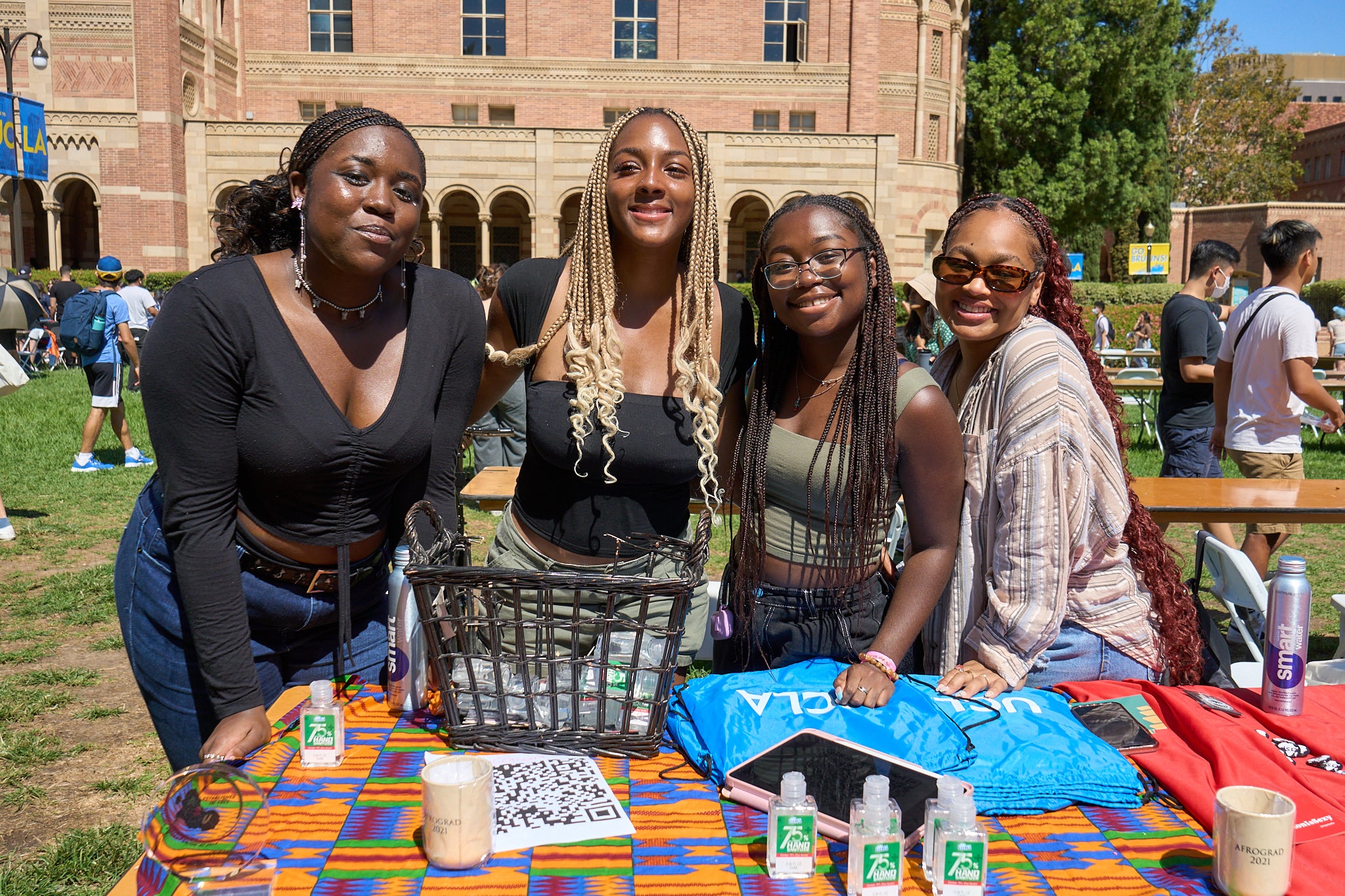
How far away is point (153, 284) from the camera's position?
1147 inches

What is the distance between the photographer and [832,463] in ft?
7.85

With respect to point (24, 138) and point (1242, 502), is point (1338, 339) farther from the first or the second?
point (24, 138)

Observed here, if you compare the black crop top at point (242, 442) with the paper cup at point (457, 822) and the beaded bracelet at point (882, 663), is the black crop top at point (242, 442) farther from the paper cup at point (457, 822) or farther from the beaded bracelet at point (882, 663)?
the beaded bracelet at point (882, 663)

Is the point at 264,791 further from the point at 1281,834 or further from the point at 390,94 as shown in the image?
the point at 390,94

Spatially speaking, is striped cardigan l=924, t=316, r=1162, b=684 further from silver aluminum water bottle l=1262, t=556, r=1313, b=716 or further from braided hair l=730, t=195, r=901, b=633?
silver aluminum water bottle l=1262, t=556, r=1313, b=716

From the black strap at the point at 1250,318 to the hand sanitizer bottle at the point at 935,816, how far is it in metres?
5.38

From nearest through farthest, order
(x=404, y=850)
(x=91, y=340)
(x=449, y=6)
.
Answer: (x=404, y=850), (x=91, y=340), (x=449, y=6)

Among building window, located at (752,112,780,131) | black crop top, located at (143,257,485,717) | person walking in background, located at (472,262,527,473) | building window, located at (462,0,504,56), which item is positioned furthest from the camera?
building window, located at (752,112,780,131)

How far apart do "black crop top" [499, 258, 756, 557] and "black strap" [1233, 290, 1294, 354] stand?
4.61 metres

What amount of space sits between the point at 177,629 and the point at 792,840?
1478mm

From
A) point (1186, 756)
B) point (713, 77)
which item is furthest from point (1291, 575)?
point (713, 77)

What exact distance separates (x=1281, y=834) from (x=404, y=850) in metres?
1.32

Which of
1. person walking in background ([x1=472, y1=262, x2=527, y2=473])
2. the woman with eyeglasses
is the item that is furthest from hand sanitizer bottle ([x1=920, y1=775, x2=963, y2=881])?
person walking in background ([x1=472, y1=262, x2=527, y2=473])

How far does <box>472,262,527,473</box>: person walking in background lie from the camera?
868cm
